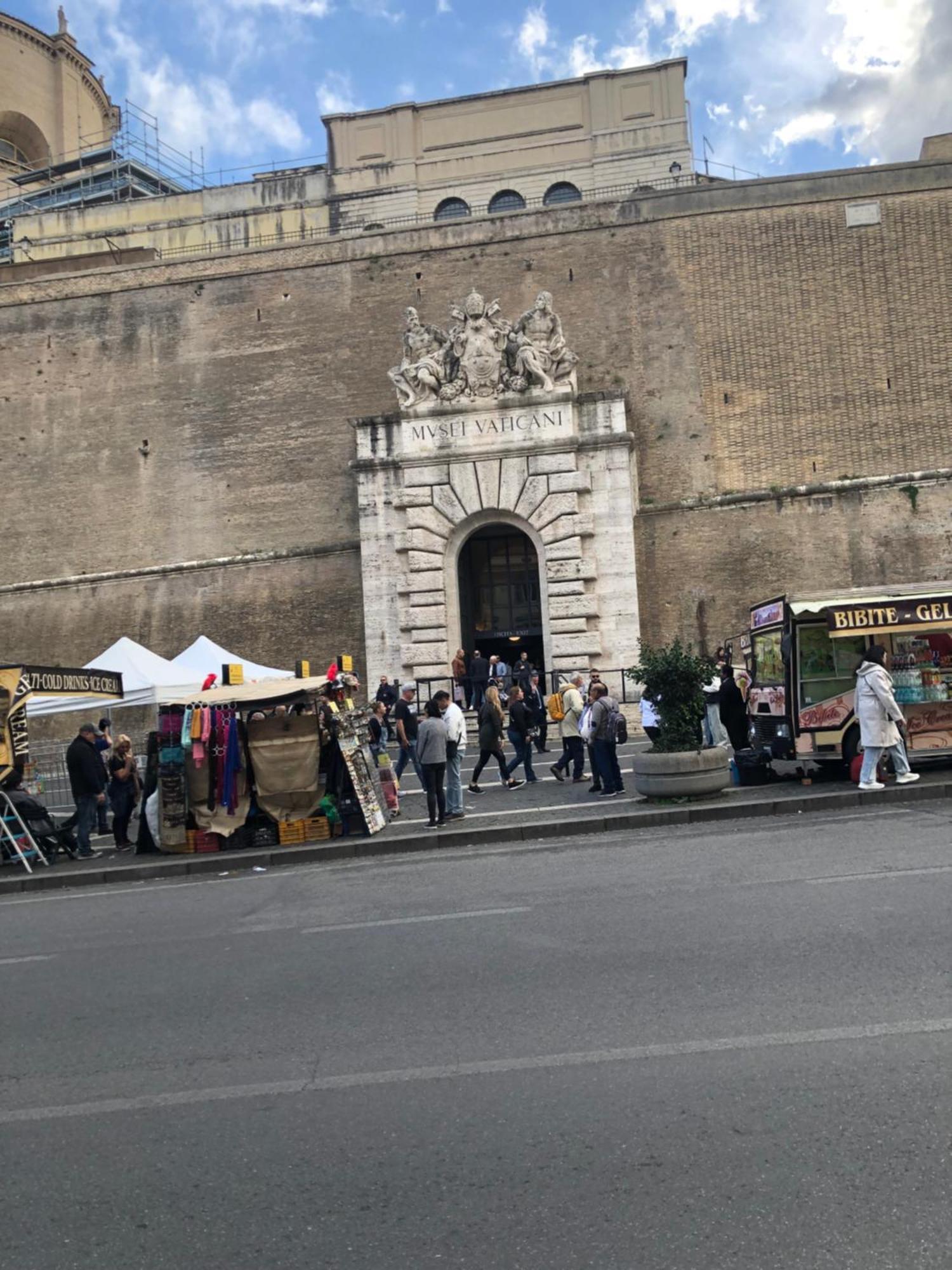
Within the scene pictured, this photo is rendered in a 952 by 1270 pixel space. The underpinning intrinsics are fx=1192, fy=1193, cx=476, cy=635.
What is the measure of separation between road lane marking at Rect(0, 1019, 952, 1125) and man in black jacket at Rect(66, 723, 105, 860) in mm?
8677

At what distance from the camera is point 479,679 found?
22.2 metres

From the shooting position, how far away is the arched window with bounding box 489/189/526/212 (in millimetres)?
36281

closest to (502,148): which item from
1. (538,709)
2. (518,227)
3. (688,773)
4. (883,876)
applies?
(518,227)

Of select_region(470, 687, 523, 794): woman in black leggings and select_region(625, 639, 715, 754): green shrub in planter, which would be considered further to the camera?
select_region(470, 687, 523, 794): woman in black leggings

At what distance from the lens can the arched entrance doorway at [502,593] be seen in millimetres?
25641

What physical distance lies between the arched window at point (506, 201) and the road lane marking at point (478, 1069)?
34.6 meters

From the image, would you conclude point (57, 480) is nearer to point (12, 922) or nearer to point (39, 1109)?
point (12, 922)

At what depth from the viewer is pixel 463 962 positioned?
20.4ft

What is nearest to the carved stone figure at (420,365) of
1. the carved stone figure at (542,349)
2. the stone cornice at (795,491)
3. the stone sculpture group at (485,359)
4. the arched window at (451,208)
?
the stone sculpture group at (485,359)

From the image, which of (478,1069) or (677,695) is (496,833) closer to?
(677,695)

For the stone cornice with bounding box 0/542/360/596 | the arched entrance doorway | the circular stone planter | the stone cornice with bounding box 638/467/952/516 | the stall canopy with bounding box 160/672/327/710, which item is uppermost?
the stone cornice with bounding box 638/467/952/516

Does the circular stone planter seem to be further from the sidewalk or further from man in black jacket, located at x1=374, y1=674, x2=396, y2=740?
man in black jacket, located at x1=374, y1=674, x2=396, y2=740

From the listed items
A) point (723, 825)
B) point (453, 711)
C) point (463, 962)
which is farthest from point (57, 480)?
point (463, 962)

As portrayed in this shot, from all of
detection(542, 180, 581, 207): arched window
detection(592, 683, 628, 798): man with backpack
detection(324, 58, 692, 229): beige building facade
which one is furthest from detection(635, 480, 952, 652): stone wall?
detection(542, 180, 581, 207): arched window
